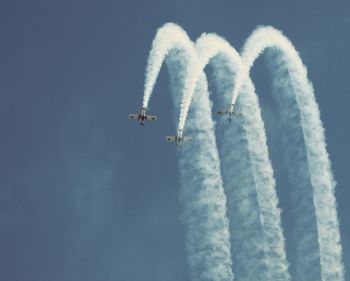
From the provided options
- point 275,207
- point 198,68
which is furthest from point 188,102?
point 275,207

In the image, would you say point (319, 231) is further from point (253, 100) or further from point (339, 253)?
point (253, 100)

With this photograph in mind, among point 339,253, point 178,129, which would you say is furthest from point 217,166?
point 339,253

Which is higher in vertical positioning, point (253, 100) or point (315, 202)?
point (253, 100)

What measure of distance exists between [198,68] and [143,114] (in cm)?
1459

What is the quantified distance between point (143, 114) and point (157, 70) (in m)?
12.6

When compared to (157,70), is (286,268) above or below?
below

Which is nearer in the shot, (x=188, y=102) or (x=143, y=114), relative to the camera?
(x=188, y=102)

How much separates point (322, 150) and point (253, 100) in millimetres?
11154

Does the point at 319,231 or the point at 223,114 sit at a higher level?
the point at 223,114

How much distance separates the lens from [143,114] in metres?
191

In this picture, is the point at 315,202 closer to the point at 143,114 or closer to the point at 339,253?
the point at 339,253

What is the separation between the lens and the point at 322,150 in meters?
185

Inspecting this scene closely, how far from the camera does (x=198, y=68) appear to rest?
588 feet

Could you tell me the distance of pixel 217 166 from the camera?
182 m
